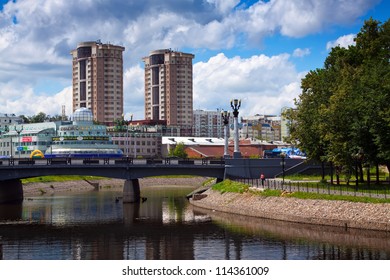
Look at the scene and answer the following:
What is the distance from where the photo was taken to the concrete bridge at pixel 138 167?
102 metres

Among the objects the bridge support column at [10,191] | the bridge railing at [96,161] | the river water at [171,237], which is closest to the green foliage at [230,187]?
the river water at [171,237]

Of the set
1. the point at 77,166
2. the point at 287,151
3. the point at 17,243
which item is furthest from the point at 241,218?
the point at 287,151

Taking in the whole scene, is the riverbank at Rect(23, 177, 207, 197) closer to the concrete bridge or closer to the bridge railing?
the bridge railing

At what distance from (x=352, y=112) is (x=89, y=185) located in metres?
95.4

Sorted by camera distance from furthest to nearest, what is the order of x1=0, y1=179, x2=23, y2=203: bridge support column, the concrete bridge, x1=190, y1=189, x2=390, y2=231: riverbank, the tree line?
x1=0, y1=179, x2=23, y2=203: bridge support column, the concrete bridge, the tree line, x1=190, y1=189, x2=390, y2=231: riverbank

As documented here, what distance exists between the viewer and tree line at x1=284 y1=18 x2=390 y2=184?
71.4 metres

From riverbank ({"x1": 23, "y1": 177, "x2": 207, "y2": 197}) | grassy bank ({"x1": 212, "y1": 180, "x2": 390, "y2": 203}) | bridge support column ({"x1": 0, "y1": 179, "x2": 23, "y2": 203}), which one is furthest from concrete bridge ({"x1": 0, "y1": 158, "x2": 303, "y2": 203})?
riverbank ({"x1": 23, "y1": 177, "x2": 207, "y2": 197})

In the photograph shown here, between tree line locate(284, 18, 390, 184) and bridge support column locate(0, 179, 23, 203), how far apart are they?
50.6 m

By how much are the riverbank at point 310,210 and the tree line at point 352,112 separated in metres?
7.31

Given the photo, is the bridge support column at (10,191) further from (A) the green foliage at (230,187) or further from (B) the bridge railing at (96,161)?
(A) the green foliage at (230,187)

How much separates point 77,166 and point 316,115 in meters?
39.6

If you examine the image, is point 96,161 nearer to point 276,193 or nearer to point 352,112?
point 276,193

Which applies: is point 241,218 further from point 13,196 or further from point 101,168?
point 13,196

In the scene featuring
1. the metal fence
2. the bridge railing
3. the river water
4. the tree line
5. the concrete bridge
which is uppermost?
the tree line
